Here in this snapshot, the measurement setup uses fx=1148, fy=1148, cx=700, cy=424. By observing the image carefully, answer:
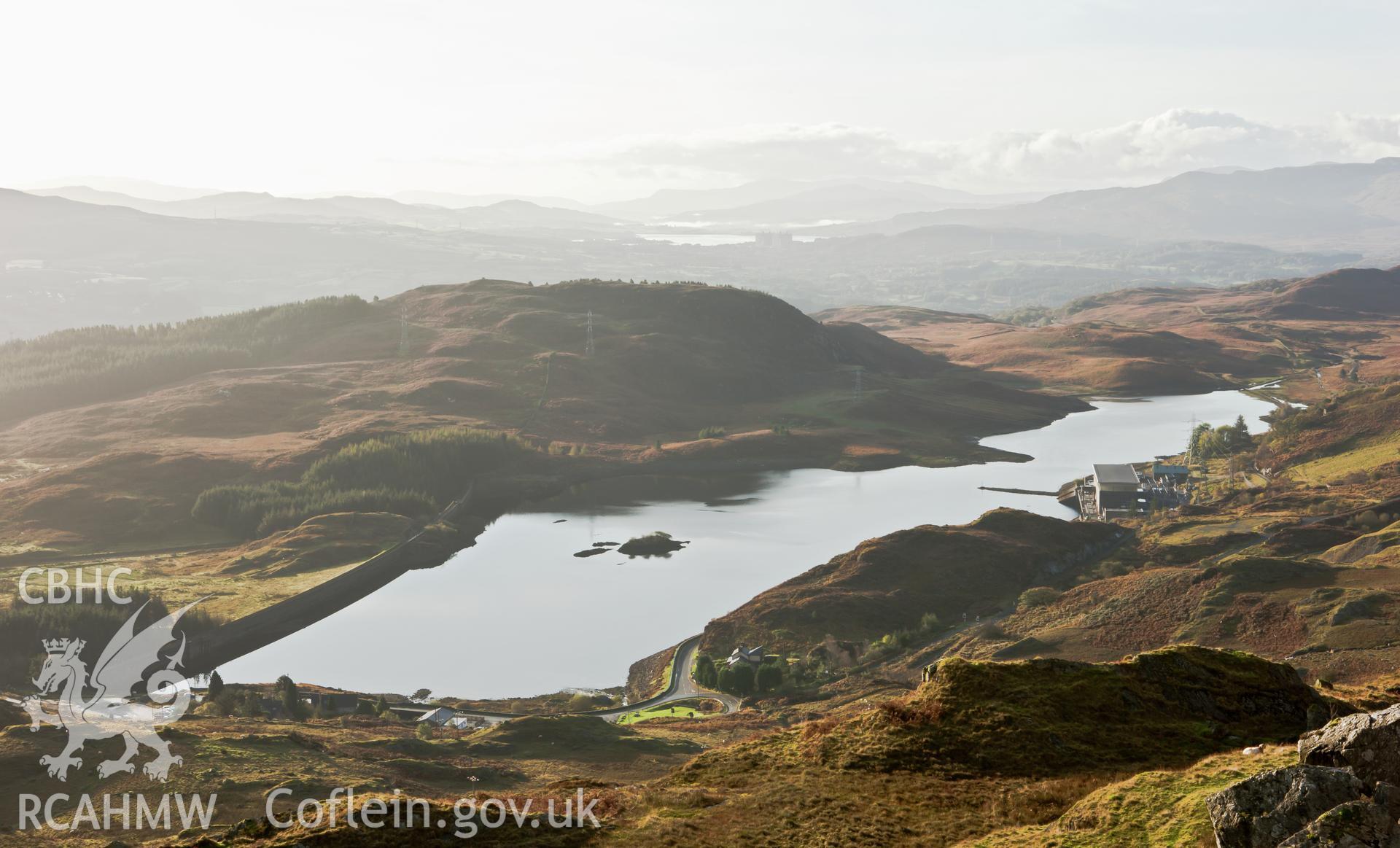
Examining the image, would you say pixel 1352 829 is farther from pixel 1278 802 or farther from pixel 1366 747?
pixel 1366 747

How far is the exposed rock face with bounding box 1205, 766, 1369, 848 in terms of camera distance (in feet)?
57.6

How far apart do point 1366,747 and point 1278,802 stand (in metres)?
2.13

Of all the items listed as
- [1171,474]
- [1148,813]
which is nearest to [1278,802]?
[1148,813]

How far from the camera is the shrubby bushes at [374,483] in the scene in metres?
134

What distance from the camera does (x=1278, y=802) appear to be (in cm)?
1792

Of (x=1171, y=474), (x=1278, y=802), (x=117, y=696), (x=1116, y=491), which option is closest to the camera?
(x=1278, y=802)

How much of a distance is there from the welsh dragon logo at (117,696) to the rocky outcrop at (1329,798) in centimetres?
4243

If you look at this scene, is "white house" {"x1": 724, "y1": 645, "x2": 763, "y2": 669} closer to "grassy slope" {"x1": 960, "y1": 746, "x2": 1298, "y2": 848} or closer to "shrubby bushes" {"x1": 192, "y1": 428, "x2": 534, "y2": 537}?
"grassy slope" {"x1": 960, "y1": 746, "x2": 1298, "y2": 848}

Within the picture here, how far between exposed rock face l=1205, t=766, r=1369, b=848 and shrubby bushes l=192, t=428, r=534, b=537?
12428 centimetres

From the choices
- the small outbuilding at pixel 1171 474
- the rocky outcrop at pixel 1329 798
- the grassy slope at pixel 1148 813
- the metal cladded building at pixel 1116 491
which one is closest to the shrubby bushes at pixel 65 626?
the grassy slope at pixel 1148 813

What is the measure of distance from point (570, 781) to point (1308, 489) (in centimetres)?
11216

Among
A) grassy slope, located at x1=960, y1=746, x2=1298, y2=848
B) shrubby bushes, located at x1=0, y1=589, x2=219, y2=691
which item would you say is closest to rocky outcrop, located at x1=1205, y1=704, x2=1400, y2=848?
grassy slope, located at x1=960, y1=746, x2=1298, y2=848

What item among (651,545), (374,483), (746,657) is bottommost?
(651,545)

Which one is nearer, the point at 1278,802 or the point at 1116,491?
the point at 1278,802
